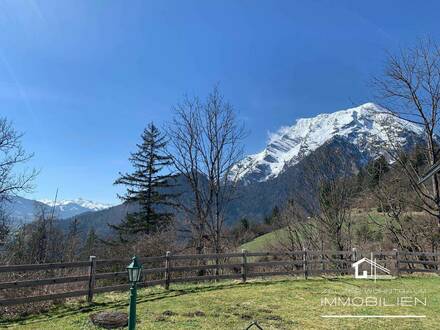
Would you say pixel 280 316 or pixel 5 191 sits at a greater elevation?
pixel 5 191

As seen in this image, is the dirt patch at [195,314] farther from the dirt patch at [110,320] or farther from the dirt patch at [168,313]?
the dirt patch at [110,320]

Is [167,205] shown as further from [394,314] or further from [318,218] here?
[394,314]

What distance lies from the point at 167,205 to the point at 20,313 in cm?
2528

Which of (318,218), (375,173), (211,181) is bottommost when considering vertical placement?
(318,218)

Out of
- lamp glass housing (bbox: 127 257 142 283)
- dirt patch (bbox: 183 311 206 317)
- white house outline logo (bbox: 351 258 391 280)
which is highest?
lamp glass housing (bbox: 127 257 142 283)

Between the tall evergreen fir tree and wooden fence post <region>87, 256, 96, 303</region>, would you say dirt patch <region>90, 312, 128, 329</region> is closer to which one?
wooden fence post <region>87, 256, 96, 303</region>

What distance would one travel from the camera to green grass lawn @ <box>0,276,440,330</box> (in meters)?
7.59

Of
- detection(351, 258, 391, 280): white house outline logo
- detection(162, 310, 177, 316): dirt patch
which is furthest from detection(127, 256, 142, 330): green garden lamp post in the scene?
detection(351, 258, 391, 280): white house outline logo

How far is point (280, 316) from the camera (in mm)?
8250

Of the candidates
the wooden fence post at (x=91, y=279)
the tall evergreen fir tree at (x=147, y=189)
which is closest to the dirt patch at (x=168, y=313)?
the wooden fence post at (x=91, y=279)

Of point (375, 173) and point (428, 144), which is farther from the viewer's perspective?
point (375, 173)

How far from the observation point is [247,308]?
8.95 m

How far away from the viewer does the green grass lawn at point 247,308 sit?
7.59 metres

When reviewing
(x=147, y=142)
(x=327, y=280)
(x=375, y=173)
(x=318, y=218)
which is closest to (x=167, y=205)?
(x=147, y=142)
